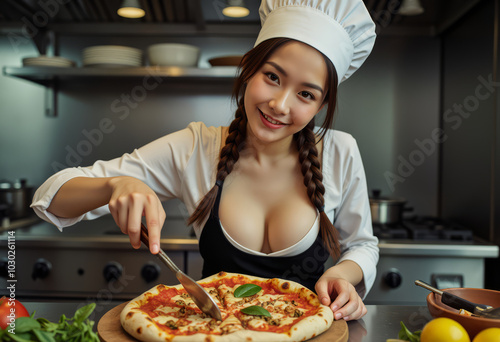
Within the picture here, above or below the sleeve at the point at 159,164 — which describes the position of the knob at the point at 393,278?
below

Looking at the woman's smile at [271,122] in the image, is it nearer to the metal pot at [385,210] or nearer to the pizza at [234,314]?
the pizza at [234,314]

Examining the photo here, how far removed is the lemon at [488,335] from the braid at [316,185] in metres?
0.54

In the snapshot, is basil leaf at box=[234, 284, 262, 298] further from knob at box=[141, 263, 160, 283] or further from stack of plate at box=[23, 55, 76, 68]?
stack of plate at box=[23, 55, 76, 68]

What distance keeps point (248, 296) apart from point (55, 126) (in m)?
2.13

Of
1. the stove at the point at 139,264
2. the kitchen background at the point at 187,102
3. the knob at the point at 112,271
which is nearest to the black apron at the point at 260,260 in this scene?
the stove at the point at 139,264

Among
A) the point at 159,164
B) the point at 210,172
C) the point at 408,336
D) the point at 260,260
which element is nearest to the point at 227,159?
the point at 210,172

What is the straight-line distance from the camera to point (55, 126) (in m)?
2.68

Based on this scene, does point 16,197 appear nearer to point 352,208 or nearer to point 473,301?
point 352,208

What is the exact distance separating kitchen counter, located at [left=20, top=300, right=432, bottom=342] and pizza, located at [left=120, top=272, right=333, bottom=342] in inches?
3.7

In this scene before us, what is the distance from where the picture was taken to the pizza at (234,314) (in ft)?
2.59

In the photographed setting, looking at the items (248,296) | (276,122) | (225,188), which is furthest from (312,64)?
(248,296)

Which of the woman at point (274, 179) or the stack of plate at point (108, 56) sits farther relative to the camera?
the stack of plate at point (108, 56)

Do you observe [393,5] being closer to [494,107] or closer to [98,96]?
[494,107]

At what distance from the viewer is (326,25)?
111cm
